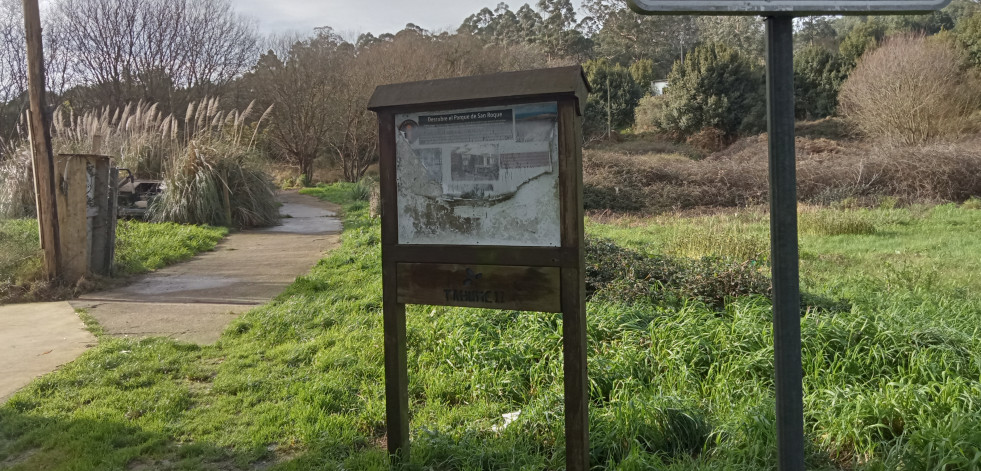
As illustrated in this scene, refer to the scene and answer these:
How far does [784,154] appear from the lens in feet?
5.57

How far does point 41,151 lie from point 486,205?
6792 millimetres

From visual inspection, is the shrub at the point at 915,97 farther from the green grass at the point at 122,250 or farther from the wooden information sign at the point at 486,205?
the wooden information sign at the point at 486,205

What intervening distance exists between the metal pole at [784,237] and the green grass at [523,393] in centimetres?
106

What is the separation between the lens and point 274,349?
205 inches

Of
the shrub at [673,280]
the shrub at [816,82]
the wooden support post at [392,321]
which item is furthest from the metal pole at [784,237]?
the shrub at [816,82]

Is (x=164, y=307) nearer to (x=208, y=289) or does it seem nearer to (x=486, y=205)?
(x=208, y=289)

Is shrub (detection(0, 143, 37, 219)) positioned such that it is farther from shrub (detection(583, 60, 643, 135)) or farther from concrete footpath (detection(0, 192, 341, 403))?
shrub (detection(583, 60, 643, 135))

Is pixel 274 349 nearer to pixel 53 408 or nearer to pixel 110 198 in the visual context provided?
pixel 53 408

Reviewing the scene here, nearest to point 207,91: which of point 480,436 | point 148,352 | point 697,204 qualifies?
point 697,204

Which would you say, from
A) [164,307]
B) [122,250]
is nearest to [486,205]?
[164,307]

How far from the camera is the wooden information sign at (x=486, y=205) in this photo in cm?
275

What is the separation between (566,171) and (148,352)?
13.0 feet

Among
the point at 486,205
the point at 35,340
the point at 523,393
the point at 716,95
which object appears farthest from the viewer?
the point at 716,95

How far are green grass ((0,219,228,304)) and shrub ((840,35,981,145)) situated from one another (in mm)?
20554
